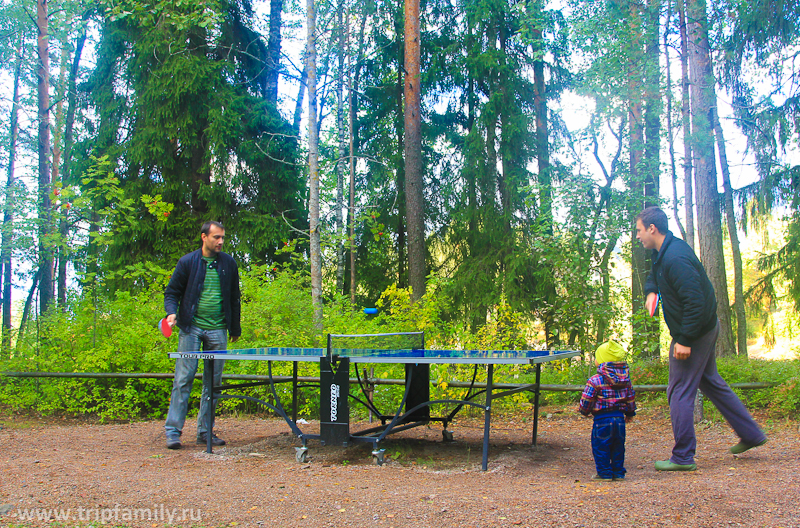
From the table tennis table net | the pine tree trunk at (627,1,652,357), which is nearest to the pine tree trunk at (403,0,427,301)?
the pine tree trunk at (627,1,652,357)

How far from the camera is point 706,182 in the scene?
31.2ft

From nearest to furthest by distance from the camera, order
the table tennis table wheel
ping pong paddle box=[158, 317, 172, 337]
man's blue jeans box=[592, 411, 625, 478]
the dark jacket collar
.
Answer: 1. man's blue jeans box=[592, 411, 625, 478]
2. the dark jacket collar
3. the table tennis table wheel
4. ping pong paddle box=[158, 317, 172, 337]

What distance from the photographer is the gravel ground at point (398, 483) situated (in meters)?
3.11

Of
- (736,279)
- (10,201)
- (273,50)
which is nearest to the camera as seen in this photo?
(736,279)

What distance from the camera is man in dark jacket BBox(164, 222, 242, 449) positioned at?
5.44 metres

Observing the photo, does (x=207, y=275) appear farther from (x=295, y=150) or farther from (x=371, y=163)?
(x=371, y=163)

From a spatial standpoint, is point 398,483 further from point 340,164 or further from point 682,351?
point 340,164

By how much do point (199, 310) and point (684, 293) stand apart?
13.6ft

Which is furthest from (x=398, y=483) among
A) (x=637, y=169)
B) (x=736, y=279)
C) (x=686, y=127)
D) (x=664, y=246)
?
(x=736, y=279)

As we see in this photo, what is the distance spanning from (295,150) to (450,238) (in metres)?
4.54

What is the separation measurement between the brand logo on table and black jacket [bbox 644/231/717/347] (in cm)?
255

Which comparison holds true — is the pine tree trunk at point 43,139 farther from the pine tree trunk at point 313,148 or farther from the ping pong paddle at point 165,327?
the ping pong paddle at point 165,327

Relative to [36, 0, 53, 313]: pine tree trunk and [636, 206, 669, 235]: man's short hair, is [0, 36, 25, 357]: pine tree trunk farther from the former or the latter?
[636, 206, 669, 235]: man's short hair

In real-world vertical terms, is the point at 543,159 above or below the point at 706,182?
above
